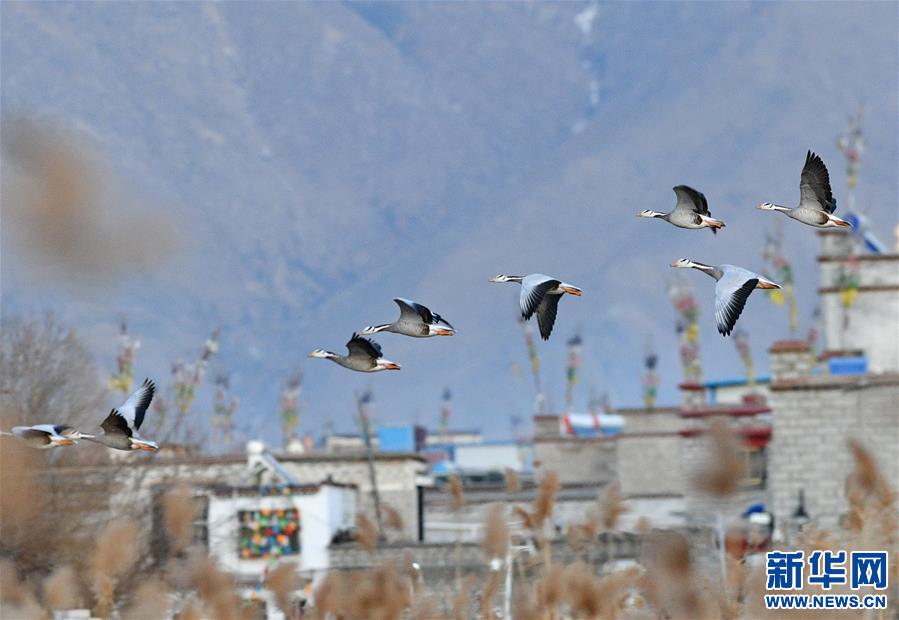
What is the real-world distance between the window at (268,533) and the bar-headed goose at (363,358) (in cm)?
3435

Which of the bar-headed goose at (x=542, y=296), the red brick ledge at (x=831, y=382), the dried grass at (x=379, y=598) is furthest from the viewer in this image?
the red brick ledge at (x=831, y=382)

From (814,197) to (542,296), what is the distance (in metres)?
2.73

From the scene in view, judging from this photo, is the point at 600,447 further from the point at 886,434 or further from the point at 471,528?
the point at 886,434

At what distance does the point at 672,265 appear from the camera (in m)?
21.0

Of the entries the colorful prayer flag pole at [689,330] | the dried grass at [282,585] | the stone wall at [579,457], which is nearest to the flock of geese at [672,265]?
the dried grass at [282,585]

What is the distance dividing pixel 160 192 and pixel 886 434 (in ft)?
73.1

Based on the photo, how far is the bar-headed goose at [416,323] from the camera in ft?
67.5

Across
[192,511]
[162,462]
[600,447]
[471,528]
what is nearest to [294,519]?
[162,462]

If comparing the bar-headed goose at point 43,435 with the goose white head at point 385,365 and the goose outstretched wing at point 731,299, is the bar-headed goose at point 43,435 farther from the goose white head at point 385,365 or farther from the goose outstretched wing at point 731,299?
the goose outstretched wing at point 731,299

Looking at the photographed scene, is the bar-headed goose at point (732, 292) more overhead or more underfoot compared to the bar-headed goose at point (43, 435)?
more overhead

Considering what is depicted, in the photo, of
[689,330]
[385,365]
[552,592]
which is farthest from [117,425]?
[689,330]

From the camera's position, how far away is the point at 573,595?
28.8 m

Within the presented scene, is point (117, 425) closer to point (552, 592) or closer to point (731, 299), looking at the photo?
point (731, 299)

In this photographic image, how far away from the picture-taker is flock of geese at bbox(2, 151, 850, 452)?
20.2 m
